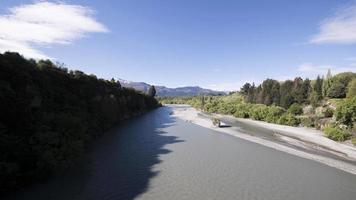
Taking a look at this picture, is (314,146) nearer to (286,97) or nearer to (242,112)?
(242,112)

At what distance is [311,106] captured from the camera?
8662cm

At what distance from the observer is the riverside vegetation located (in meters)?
56.2

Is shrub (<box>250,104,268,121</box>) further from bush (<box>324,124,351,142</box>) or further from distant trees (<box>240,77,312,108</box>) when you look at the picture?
bush (<box>324,124,351,142</box>)

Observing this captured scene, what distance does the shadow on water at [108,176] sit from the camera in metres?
22.7

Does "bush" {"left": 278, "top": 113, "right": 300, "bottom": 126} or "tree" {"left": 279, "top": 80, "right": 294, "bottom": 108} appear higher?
"tree" {"left": 279, "top": 80, "right": 294, "bottom": 108}

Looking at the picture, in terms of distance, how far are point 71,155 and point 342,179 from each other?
2588 centimetres

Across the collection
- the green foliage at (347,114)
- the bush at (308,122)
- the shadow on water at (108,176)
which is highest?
the green foliage at (347,114)

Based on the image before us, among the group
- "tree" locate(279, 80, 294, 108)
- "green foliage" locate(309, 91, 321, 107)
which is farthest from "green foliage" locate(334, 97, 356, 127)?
"tree" locate(279, 80, 294, 108)

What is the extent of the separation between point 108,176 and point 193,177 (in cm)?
780

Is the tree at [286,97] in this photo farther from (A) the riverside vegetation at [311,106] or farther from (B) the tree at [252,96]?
(B) the tree at [252,96]

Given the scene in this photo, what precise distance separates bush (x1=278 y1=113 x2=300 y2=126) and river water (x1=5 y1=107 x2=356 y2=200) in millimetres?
32677

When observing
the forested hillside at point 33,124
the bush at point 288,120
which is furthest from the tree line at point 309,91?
the forested hillside at point 33,124

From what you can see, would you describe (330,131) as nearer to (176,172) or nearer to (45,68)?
(176,172)

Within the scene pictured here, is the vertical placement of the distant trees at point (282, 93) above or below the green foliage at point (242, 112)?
above
